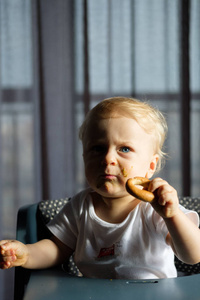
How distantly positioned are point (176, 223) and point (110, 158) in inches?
7.6

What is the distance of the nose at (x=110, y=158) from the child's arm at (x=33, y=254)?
0.80 ft

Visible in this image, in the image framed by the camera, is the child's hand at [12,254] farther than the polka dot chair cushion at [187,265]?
No

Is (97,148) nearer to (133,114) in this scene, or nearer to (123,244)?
(133,114)

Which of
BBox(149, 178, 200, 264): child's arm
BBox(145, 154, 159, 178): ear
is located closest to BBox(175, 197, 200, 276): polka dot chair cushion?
BBox(145, 154, 159, 178): ear

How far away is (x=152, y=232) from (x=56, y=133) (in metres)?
0.95

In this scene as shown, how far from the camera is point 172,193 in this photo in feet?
2.43

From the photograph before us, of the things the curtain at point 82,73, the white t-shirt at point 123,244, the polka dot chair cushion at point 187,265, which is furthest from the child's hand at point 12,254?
the curtain at point 82,73

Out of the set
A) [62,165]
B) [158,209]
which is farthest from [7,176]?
[158,209]

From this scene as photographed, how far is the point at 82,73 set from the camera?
173 centimetres

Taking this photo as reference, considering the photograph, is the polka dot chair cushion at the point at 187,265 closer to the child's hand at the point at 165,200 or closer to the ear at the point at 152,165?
the ear at the point at 152,165

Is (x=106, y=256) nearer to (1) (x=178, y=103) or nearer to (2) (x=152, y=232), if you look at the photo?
(2) (x=152, y=232)

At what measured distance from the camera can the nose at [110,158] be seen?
0.86 m

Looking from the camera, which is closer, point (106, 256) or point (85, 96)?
point (106, 256)

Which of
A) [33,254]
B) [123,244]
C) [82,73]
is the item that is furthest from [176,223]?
[82,73]
